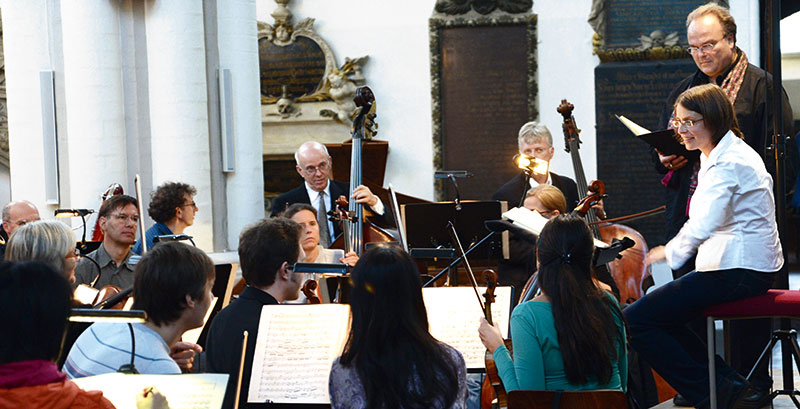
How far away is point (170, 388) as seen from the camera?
2.24 meters

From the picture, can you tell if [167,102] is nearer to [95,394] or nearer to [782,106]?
[782,106]

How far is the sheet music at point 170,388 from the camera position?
2205 mm

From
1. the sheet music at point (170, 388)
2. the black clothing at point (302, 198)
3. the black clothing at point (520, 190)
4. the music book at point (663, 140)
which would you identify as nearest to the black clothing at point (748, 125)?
the music book at point (663, 140)

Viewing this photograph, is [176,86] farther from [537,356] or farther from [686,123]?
[537,356]

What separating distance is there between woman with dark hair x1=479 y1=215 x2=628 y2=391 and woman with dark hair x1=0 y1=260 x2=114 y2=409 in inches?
53.7

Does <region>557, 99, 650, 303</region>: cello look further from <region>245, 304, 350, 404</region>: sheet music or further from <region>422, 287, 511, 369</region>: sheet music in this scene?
<region>245, 304, 350, 404</region>: sheet music

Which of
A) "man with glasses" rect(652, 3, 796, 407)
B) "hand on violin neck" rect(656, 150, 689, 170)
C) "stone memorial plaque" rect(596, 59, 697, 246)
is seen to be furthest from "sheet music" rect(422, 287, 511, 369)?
"stone memorial plaque" rect(596, 59, 697, 246)

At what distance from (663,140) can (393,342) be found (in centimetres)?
245

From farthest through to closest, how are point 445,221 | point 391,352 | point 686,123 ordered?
Answer: 1. point 445,221
2. point 686,123
3. point 391,352

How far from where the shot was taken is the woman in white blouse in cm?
384

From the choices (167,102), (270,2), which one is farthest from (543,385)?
(270,2)

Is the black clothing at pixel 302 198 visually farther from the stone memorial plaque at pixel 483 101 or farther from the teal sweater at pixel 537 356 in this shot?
the stone memorial plaque at pixel 483 101

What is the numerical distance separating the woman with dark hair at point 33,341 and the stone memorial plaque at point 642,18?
7.38 m

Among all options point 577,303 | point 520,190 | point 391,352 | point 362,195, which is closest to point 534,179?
point 520,190
